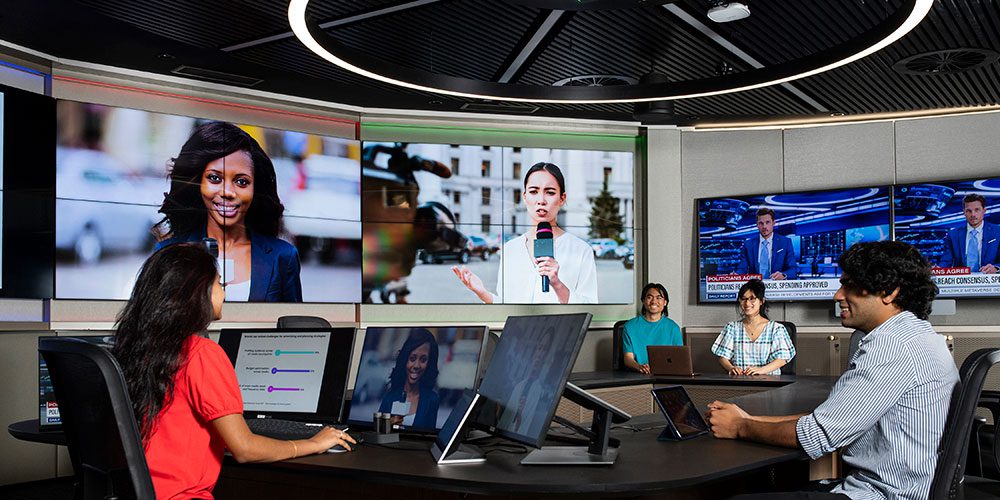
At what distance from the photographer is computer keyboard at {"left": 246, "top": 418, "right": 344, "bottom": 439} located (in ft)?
8.64

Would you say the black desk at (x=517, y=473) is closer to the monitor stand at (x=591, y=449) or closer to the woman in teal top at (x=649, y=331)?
the monitor stand at (x=591, y=449)

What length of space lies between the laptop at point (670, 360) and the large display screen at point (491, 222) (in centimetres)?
202

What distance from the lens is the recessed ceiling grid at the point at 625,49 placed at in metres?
5.53

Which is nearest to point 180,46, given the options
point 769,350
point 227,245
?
point 227,245

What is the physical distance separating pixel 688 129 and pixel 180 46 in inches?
179

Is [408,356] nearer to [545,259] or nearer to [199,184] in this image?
[199,184]

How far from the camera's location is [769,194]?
789 cm

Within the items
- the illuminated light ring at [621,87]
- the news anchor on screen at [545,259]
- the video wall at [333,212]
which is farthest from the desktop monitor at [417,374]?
the news anchor on screen at [545,259]

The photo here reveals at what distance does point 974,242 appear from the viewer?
6.95 meters

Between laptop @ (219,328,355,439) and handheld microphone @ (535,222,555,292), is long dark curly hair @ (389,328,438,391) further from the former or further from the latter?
handheld microphone @ (535,222,555,292)

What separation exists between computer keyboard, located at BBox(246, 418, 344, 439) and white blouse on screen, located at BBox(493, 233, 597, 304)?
16.7 feet

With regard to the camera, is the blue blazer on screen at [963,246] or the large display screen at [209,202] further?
the blue blazer on screen at [963,246]

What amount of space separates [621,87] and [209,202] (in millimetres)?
3215

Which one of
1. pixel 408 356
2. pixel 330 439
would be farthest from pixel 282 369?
pixel 330 439
